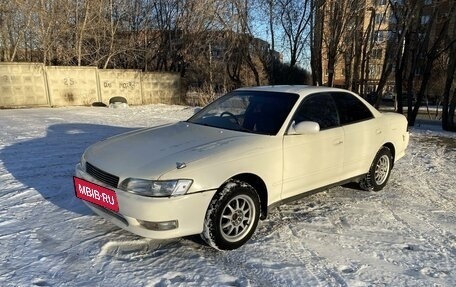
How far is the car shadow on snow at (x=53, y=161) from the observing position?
4562 mm

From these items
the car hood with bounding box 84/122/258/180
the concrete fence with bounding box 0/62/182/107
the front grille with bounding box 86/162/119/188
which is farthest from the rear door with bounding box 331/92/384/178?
the concrete fence with bounding box 0/62/182/107

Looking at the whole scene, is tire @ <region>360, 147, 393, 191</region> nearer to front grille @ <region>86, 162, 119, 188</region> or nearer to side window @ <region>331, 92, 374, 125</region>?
side window @ <region>331, 92, 374, 125</region>

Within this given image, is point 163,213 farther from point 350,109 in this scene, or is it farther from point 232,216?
point 350,109

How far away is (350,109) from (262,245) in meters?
2.31

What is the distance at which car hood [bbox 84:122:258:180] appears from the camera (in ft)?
10.1

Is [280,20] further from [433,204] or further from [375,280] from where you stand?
[375,280]

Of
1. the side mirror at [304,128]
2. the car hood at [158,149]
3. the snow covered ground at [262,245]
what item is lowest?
the snow covered ground at [262,245]

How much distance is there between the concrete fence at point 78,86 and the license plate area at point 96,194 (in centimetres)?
Answer: 1550

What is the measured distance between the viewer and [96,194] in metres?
3.26

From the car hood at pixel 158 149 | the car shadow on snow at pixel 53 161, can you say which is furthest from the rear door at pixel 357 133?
the car shadow on snow at pixel 53 161

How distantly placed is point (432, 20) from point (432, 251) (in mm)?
12609

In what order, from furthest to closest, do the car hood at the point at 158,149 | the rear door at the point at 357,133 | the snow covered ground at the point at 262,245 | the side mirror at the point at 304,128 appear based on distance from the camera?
the rear door at the point at 357,133, the side mirror at the point at 304,128, the car hood at the point at 158,149, the snow covered ground at the point at 262,245

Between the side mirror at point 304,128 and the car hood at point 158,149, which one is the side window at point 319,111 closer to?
the side mirror at point 304,128

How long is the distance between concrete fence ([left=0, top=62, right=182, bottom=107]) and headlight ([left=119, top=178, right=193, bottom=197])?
53.4 ft
